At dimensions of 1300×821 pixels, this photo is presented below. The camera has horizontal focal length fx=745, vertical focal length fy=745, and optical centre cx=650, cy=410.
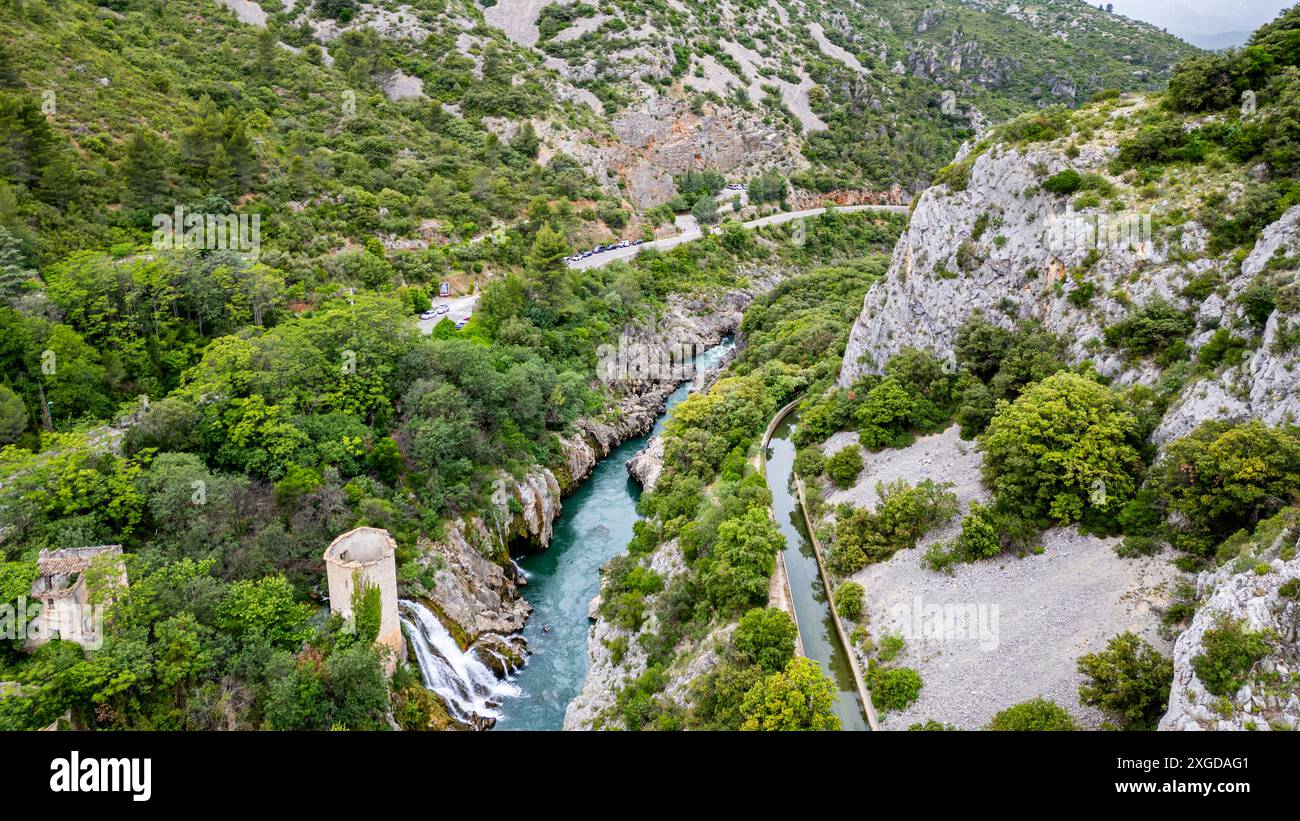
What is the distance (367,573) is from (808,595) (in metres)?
19.6

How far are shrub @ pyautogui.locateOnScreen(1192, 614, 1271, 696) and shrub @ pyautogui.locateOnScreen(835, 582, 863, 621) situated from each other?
42.8 ft

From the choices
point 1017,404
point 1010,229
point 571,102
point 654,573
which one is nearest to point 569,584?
point 654,573

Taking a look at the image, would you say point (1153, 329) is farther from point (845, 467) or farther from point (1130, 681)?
point (1130, 681)

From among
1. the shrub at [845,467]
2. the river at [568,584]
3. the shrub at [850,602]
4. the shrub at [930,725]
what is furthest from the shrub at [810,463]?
the shrub at [930,725]

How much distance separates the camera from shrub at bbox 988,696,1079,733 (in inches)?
891

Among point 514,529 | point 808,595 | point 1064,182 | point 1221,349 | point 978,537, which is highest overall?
point 1064,182

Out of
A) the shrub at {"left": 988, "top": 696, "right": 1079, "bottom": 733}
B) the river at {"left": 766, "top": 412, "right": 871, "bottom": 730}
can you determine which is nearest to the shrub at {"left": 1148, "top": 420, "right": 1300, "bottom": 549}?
the shrub at {"left": 988, "top": 696, "right": 1079, "bottom": 733}

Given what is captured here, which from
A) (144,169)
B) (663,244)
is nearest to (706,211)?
(663,244)

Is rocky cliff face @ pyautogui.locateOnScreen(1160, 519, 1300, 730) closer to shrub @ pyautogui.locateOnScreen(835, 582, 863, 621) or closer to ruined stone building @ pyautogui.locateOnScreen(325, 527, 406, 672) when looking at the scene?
shrub @ pyautogui.locateOnScreen(835, 582, 863, 621)

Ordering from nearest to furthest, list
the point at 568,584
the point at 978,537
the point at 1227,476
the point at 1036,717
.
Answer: the point at 1036,717 → the point at 1227,476 → the point at 978,537 → the point at 568,584

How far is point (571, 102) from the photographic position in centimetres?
10281

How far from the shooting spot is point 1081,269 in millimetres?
37031

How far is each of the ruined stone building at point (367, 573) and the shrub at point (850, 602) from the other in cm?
1943

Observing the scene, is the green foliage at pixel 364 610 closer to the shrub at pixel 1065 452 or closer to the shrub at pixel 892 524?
the shrub at pixel 892 524
